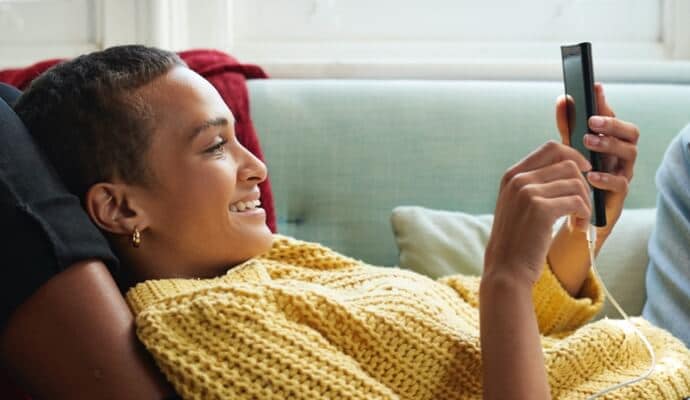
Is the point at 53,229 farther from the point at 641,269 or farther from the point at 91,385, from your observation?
the point at 641,269

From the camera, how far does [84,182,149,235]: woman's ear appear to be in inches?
42.4

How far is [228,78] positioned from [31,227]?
36.3 inches

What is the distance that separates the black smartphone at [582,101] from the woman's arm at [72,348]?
0.62m

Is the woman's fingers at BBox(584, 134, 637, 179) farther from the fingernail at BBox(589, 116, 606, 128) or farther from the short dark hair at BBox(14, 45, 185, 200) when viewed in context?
the short dark hair at BBox(14, 45, 185, 200)

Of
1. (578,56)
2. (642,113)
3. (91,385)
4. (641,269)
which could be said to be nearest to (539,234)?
(578,56)

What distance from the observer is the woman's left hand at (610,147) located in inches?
44.6

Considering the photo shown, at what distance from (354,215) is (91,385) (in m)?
0.89

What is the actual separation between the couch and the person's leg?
242mm

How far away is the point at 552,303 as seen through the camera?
1.33 m

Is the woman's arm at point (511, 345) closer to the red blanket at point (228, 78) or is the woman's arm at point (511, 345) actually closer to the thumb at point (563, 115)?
the thumb at point (563, 115)

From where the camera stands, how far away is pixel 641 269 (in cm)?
157

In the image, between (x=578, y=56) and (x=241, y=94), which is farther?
(x=241, y=94)

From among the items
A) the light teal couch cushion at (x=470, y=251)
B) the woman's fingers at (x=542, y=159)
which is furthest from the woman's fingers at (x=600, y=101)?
Result: the light teal couch cushion at (x=470, y=251)

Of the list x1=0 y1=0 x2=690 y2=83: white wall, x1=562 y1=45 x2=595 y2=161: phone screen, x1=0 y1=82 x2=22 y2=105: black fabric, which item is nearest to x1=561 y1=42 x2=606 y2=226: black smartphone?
x1=562 y1=45 x2=595 y2=161: phone screen
